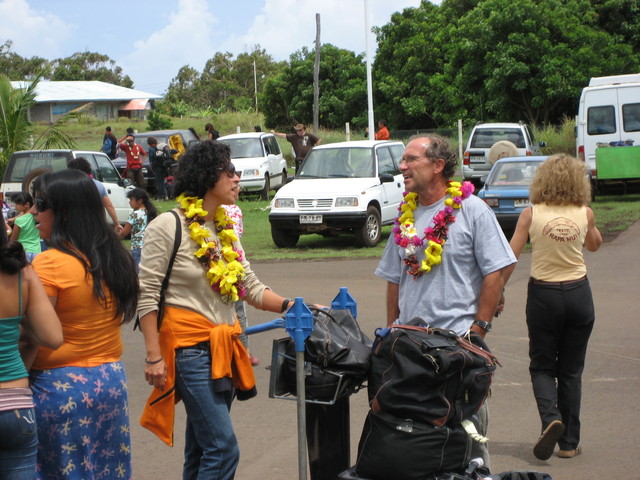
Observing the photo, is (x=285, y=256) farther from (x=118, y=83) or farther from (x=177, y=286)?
(x=118, y=83)

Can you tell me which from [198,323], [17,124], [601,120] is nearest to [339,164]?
[17,124]

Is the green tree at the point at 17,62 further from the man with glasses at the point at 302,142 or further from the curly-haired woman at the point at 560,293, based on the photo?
the curly-haired woman at the point at 560,293

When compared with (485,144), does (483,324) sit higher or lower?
lower

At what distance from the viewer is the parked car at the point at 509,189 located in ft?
54.0

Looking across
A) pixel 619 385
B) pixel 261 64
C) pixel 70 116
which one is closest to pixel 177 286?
pixel 619 385

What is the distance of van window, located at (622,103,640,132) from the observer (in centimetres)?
2303

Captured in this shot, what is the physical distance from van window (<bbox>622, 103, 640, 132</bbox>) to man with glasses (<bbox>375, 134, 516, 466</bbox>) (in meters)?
19.7

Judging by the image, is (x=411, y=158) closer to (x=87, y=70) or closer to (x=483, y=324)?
(x=483, y=324)

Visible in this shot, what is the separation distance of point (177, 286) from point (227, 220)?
54cm

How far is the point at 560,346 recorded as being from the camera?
19.9 ft

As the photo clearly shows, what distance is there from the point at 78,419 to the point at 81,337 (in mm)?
359

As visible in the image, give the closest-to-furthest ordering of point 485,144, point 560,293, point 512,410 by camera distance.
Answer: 1. point 560,293
2. point 512,410
3. point 485,144

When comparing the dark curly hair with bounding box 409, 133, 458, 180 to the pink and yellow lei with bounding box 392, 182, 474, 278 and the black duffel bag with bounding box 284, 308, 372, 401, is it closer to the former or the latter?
the pink and yellow lei with bounding box 392, 182, 474, 278

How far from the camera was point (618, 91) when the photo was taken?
76.1 feet
